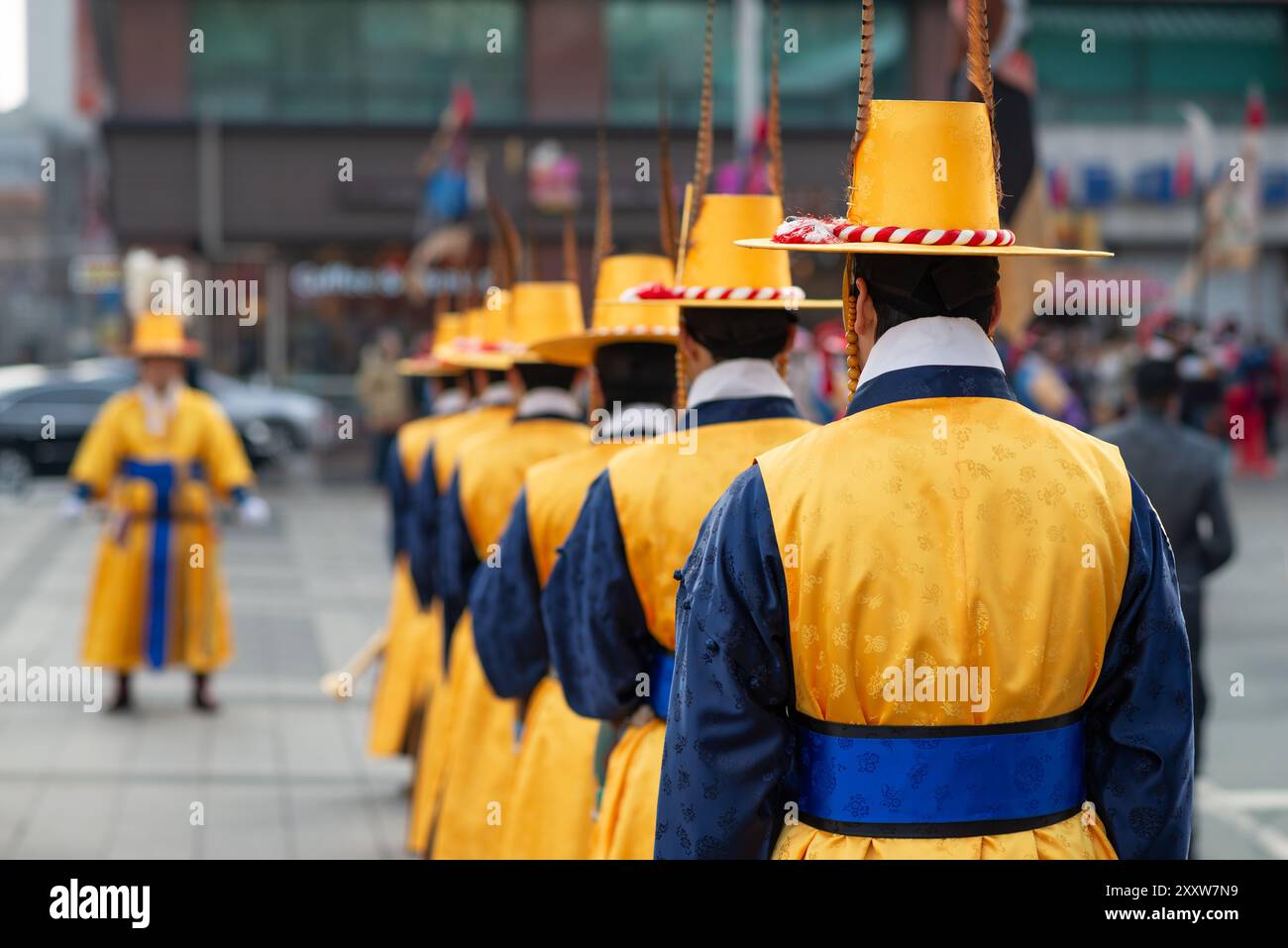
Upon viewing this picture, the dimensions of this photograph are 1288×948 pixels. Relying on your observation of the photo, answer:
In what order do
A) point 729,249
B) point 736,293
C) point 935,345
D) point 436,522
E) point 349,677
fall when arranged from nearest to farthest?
1. point 935,345
2. point 736,293
3. point 729,249
4. point 436,522
5. point 349,677

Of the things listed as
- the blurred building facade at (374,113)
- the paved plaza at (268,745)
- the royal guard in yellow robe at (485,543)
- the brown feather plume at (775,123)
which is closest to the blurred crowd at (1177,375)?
the paved plaza at (268,745)

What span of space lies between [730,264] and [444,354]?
183 inches

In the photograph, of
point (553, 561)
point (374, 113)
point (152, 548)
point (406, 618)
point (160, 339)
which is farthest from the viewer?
point (374, 113)

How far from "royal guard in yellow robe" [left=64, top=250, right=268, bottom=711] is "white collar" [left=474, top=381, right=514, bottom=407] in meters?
2.64

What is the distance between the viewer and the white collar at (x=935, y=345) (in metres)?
2.78

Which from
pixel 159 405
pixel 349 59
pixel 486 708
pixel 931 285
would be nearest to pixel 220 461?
pixel 159 405

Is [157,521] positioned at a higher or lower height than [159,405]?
lower

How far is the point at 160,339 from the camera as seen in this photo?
998 centimetres

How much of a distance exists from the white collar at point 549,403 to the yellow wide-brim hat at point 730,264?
6.56ft

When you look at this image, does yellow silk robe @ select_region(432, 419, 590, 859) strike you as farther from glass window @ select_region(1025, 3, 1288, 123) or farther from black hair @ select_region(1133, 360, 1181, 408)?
glass window @ select_region(1025, 3, 1288, 123)

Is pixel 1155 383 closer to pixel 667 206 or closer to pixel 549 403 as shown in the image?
pixel 549 403
